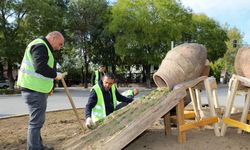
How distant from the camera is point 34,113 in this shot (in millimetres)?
5469

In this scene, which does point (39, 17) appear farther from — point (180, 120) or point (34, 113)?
point (180, 120)

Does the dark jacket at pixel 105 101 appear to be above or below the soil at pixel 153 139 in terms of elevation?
above

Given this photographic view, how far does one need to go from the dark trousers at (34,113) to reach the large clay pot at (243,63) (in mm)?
3038

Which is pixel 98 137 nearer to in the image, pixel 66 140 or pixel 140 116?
pixel 140 116

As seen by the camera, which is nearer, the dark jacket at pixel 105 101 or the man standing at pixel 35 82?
the man standing at pixel 35 82

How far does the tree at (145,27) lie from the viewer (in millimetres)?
35938

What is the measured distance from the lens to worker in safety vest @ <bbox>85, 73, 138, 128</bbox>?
21.0ft

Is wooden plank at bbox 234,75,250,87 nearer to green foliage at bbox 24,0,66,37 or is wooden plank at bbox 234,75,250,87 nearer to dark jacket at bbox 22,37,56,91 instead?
dark jacket at bbox 22,37,56,91

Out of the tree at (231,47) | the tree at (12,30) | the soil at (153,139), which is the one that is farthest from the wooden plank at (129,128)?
the tree at (231,47)

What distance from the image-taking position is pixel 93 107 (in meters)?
6.55

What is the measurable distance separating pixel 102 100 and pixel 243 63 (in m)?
2.38

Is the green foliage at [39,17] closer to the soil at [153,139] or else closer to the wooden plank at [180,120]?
the soil at [153,139]

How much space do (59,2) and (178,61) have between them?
115 feet

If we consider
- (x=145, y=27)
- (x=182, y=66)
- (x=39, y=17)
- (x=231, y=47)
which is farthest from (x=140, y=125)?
(x=231, y=47)
